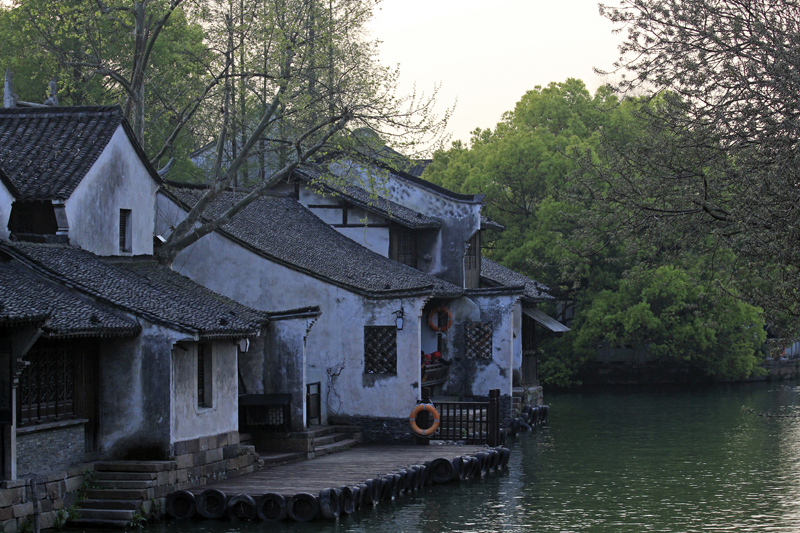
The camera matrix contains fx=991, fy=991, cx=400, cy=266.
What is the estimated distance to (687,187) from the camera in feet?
50.4

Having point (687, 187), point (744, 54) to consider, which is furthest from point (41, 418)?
point (744, 54)

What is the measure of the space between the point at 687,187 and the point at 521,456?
13987 millimetres

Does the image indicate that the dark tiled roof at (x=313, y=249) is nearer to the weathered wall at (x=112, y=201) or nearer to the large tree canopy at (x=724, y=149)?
the weathered wall at (x=112, y=201)

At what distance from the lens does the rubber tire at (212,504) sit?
59.8 feet

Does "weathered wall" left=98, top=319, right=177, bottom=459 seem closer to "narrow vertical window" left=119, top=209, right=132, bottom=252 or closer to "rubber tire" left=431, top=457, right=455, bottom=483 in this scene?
"narrow vertical window" left=119, top=209, right=132, bottom=252

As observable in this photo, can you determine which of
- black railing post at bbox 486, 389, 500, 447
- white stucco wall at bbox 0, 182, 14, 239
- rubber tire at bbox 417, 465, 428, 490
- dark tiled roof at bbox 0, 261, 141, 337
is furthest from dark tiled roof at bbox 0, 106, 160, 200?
black railing post at bbox 486, 389, 500, 447

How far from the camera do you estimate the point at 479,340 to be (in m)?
31.6

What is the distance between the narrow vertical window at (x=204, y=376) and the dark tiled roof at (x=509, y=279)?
721 inches

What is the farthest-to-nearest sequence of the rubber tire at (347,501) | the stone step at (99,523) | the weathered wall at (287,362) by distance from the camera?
1. the weathered wall at (287,362)
2. the rubber tire at (347,501)
3. the stone step at (99,523)

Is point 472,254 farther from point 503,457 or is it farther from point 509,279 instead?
point 503,457

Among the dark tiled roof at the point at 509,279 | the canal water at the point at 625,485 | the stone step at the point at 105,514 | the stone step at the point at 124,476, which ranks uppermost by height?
the dark tiled roof at the point at 509,279

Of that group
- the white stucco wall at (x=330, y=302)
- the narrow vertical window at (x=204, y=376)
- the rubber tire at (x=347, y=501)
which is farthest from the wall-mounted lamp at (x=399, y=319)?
the rubber tire at (x=347, y=501)

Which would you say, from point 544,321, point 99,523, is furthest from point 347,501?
point 544,321

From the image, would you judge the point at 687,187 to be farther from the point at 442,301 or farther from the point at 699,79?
the point at 442,301
